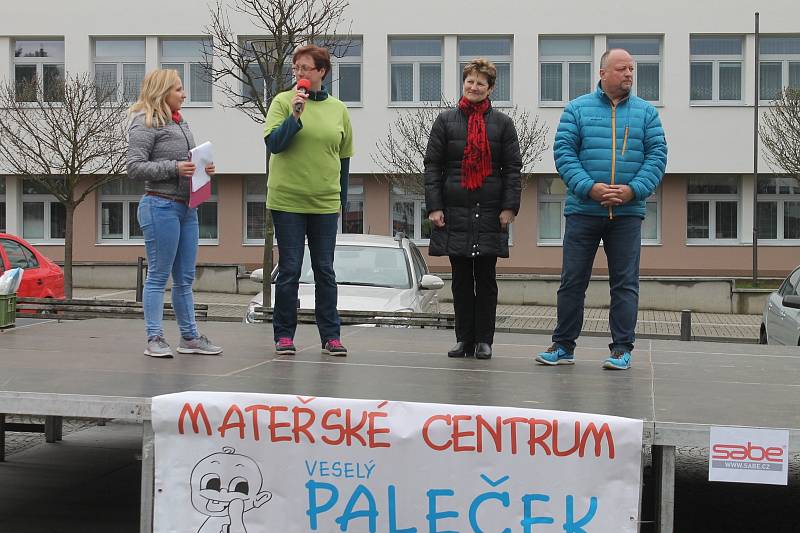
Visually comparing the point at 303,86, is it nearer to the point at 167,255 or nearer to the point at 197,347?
the point at 167,255

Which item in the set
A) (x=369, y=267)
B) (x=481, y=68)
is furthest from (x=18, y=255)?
(x=481, y=68)

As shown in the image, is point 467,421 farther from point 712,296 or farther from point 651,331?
point 712,296

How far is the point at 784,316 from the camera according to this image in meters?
12.2

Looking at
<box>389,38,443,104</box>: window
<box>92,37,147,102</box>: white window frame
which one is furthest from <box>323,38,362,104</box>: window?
<box>92,37,147,102</box>: white window frame

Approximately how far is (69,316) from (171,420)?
6.01m

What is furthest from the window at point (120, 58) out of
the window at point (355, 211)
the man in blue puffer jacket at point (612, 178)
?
the man in blue puffer jacket at point (612, 178)

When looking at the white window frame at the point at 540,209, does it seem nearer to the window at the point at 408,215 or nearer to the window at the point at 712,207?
the window at the point at 408,215

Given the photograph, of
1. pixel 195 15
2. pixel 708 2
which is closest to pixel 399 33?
pixel 195 15

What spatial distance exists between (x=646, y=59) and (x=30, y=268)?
71.0 feet

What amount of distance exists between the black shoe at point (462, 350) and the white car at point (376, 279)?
4.04 metres

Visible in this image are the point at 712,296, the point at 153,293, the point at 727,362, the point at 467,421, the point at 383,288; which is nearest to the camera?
the point at 467,421

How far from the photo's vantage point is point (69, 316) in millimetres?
10828

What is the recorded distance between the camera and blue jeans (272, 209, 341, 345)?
7.33 m

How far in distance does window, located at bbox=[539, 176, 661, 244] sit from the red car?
19372mm
